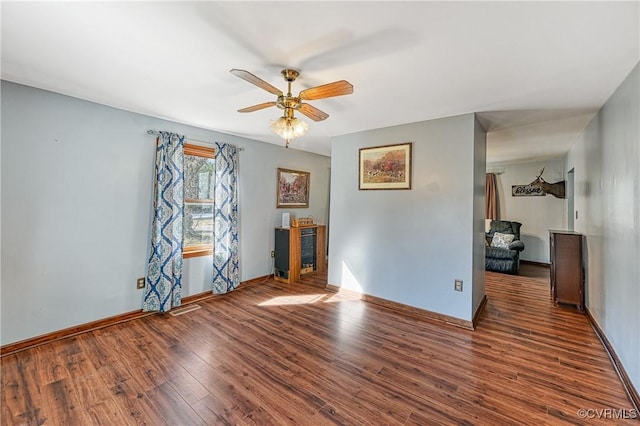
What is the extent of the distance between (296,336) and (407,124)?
2836 millimetres

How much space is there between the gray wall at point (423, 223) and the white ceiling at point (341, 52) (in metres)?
0.51

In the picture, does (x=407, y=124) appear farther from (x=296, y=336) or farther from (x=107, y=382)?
(x=107, y=382)

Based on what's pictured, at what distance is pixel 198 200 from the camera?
3.81m

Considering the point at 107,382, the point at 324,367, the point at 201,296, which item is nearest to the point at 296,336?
the point at 324,367

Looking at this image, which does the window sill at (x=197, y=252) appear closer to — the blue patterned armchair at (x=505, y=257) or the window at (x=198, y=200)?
the window at (x=198, y=200)

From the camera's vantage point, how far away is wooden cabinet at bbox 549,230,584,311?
11.2ft

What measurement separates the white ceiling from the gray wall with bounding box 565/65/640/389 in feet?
0.97

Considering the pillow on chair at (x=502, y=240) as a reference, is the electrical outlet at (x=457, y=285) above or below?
below

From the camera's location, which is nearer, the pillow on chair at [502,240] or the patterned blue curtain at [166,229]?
the patterned blue curtain at [166,229]

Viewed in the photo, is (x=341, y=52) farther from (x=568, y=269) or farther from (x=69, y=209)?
(x=568, y=269)

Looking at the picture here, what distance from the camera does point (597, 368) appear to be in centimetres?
218

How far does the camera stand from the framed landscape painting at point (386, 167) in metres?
3.41

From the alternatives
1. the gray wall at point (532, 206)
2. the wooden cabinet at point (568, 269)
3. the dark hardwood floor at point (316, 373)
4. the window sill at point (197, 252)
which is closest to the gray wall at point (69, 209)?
the window sill at point (197, 252)

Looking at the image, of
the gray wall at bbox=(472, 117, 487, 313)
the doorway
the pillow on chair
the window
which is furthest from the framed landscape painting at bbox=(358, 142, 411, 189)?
the doorway
